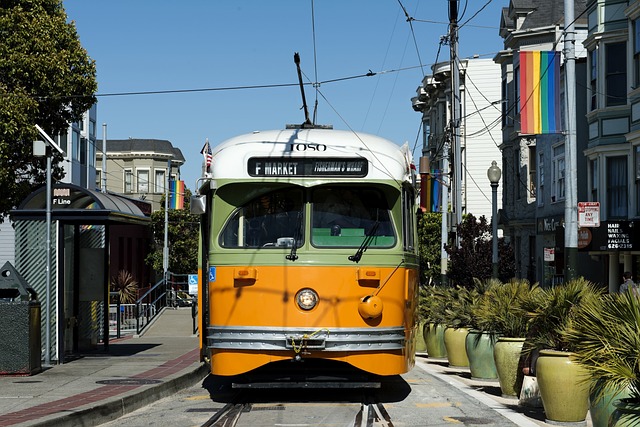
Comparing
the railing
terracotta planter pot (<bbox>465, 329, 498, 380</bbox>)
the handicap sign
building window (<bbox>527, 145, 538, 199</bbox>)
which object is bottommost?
the railing

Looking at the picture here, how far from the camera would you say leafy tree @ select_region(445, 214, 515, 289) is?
119 feet

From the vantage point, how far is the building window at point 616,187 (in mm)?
30703

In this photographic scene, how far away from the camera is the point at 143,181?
8331cm

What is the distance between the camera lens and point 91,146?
185ft

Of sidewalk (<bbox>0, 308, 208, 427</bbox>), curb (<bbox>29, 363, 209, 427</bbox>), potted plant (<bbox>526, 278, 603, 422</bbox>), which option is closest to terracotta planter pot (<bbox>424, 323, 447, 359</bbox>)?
sidewalk (<bbox>0, 308, 208, 427</bbox>)

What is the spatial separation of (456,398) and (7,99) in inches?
566

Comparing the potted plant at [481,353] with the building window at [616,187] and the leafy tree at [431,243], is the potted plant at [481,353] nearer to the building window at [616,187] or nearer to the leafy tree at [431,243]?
the building window at [616,187]

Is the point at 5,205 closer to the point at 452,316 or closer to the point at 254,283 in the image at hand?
the point at 452,316

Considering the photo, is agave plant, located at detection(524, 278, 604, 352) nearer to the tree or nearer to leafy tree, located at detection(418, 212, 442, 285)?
the tree

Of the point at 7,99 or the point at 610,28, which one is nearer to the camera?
the point at 7,99

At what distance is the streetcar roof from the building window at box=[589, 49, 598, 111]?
20251 millimetres

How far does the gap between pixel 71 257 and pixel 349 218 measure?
7.87 m

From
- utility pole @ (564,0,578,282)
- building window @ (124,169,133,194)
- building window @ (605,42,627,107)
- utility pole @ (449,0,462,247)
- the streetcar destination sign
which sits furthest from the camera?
building window @ (124,169,133,194)

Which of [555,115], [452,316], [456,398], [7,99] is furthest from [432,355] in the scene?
[7,99]
